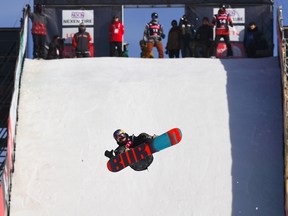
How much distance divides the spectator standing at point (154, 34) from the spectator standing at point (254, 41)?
6.49ft

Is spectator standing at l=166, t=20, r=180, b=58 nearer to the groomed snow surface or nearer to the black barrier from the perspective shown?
the groomed snow surface

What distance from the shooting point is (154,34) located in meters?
23.5

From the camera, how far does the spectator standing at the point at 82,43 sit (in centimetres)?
2356

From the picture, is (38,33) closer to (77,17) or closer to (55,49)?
(55,49)

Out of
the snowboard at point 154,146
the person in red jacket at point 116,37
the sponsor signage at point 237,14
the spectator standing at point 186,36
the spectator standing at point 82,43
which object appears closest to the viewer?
the snowboard at point 154,146

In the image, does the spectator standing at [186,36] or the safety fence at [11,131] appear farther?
the spectator standing at [186,36]

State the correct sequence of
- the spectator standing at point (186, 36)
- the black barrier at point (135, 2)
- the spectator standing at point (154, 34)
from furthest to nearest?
the black barrier at point (135, 2)
the spectator standing at point (186, 36)
the spectator standing at point (154, 34)

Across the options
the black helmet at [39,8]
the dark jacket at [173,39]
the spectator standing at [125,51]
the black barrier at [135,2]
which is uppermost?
the black barrier at [135,2]

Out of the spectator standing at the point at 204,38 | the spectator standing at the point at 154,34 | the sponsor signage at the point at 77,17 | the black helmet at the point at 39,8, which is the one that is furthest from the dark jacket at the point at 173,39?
the black helmet at the point at 39,8

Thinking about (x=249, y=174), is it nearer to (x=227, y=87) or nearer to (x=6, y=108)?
(x=227, y=87)

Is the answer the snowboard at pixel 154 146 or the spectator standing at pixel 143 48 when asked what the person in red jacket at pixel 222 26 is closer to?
the spectator standing at pixel 143 48

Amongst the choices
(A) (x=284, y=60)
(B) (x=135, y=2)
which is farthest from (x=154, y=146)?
(B) (x=135, y=2)

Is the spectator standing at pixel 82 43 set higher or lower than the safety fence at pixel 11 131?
higher

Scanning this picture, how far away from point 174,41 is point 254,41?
6.04 feet
